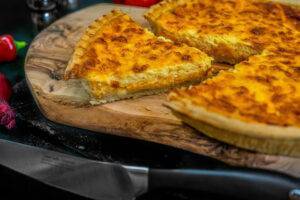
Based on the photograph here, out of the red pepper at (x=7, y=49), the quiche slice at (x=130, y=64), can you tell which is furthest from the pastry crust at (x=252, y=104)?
the red pepper at (x=7, y=49)

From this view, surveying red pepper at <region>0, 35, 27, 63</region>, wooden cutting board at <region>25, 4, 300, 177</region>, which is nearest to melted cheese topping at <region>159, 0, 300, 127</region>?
wooden cutting board at <region>25, 4, 300, 177</region>

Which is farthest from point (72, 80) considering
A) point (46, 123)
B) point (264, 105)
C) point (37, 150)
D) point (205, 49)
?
point (264, 105)

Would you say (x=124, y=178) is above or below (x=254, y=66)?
below

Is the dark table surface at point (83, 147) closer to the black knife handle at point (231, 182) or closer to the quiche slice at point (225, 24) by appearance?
the black knife handle at point (231, 182)

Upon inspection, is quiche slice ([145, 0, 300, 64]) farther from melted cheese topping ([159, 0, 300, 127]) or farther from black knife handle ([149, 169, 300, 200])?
black knife handle ([149, 169, 300, 200])

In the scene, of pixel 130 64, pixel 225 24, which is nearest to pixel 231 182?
pixel 130 64

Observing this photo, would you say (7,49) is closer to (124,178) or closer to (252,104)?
(124,178)

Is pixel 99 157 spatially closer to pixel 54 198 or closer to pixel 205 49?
pixel 54 198
